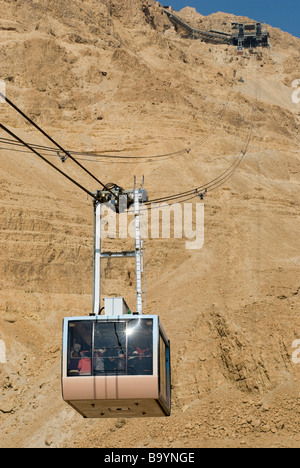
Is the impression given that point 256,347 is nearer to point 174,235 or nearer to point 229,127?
point 174,235

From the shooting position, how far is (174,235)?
35.9 metres

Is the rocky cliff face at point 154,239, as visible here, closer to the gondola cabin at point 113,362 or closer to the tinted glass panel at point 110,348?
the gondola cabin at point 113,362

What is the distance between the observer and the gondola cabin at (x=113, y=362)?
1384cm

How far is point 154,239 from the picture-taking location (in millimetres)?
35469

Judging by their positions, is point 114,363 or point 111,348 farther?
point 111,348

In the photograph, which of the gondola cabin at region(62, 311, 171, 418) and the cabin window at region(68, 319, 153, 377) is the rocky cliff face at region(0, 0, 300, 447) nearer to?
the gondola cabin at region(62, 311, 171, 418)

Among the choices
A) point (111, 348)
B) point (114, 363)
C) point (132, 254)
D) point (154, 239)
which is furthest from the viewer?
point (154, 239)

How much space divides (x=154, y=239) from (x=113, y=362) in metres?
21.6

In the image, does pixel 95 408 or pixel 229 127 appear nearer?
pixel 95 408

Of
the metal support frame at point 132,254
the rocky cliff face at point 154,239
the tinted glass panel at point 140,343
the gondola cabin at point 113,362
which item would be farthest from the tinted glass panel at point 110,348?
the rocky cliff face at point 154,239

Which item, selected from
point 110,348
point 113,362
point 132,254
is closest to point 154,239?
point 132,254

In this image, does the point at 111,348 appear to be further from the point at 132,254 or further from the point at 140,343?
the point at 132,254
